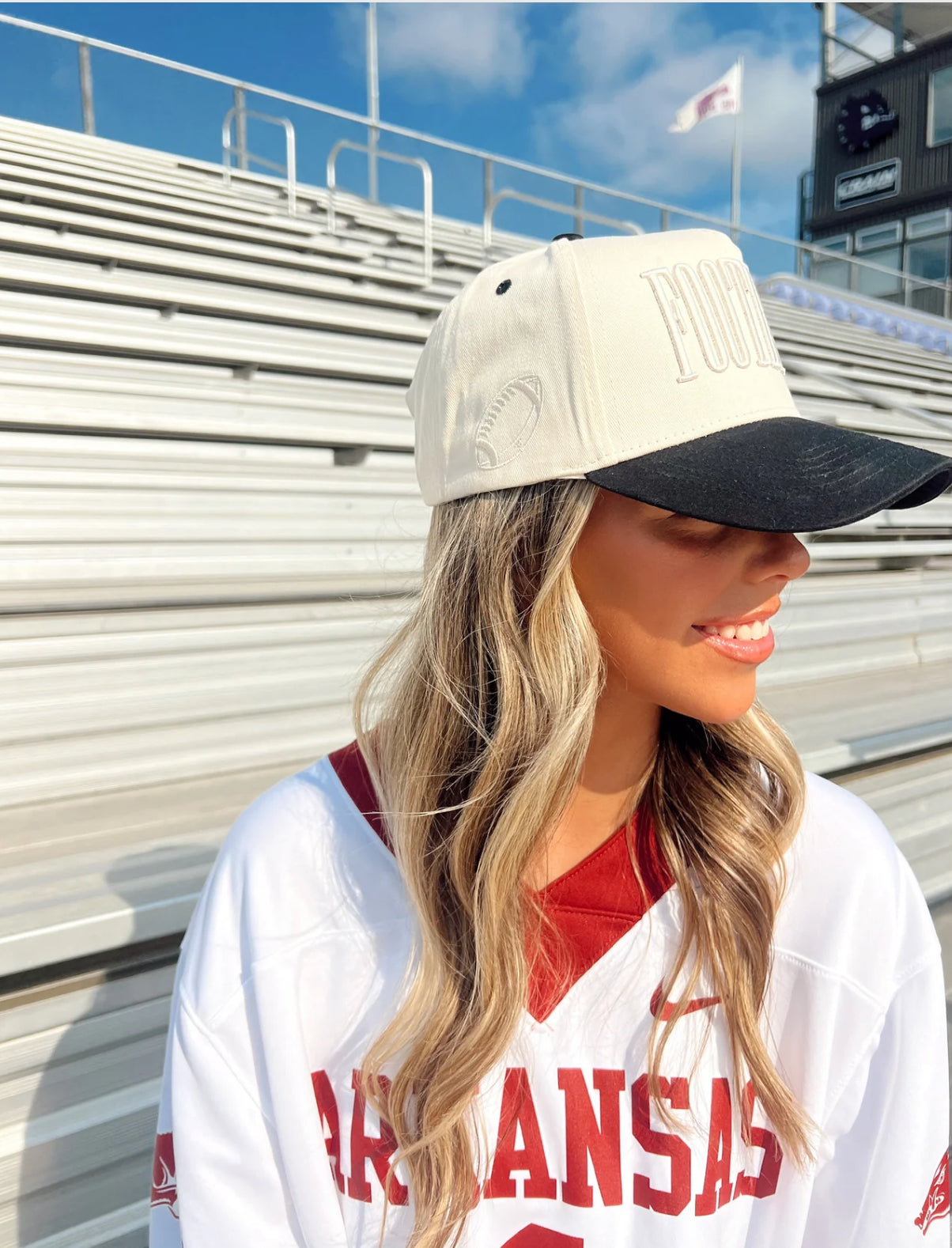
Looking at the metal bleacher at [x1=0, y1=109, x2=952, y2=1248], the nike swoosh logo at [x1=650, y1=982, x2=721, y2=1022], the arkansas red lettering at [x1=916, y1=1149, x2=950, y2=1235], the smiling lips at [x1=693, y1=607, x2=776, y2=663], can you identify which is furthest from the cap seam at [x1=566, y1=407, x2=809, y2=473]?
the metal bleacher at [x1=0, y1=109, x2=952, y2=1248]

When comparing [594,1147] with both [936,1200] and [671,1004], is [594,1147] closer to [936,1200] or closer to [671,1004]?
[671,1004]

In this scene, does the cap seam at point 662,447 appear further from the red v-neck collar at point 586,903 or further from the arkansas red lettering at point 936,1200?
the arkansas red lettering at point 936,1200

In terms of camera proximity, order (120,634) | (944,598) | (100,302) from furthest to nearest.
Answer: (944,598) < (100,302) < (120,634)

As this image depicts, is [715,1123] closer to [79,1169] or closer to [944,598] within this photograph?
[79,1169]

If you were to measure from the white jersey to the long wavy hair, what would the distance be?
0.08ft

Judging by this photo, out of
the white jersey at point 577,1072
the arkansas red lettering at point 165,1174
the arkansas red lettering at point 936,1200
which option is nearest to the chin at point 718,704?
the white jersey at point 577,1072

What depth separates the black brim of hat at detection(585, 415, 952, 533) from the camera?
0.68m

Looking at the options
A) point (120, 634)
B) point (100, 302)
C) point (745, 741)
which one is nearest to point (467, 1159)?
point (745, 741)

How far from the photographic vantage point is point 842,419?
4.24 meters

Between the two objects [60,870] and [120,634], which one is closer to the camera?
[60,870]

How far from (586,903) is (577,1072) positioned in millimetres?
141

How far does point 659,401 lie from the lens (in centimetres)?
73

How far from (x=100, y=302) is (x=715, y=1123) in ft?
10.4

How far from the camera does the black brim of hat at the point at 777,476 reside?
68 cm
